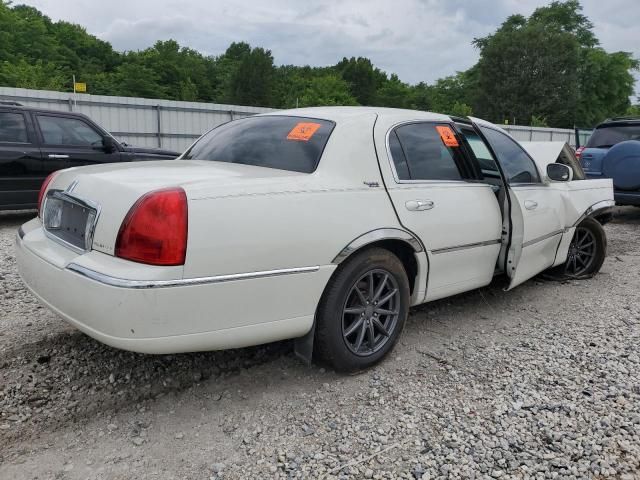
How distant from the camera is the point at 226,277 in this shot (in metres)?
2.38

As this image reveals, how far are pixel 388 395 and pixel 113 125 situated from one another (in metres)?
14.0

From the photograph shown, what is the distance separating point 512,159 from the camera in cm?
425

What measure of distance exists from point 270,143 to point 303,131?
22 cm

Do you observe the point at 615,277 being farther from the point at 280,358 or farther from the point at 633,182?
the point at 280,358

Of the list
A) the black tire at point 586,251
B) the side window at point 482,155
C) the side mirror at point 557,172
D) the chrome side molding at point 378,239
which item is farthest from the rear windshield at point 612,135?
the chrome side molding at point 378,239

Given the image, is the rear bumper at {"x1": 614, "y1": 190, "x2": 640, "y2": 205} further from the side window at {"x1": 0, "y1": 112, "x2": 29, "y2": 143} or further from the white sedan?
the side window at {"x1": 0, "y1": 112, "x2": 29, "y2": 143}

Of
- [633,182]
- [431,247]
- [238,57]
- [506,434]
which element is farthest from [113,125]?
[238,57]

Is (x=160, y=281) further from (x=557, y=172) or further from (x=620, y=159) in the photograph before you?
(x=620, y=159)

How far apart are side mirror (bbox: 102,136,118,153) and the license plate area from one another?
538 cm

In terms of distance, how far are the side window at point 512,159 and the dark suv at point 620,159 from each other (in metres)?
4.33

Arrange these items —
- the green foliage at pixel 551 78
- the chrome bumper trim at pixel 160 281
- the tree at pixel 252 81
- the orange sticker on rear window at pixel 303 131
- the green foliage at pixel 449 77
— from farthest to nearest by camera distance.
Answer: the tree at pixel 252 81, the green foliage at pixel 551 78, the green foliage at pixel 449 77, the orange sticker on rear window at pixel 303 131, the chrome bumper trim at pixel 160 281

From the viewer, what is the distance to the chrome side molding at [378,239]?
2766 mm

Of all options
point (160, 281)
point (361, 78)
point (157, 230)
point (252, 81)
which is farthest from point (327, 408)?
point (361, 78)

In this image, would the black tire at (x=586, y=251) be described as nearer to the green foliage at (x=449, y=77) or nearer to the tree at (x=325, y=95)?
the green foliage at (x=449, y=77)
